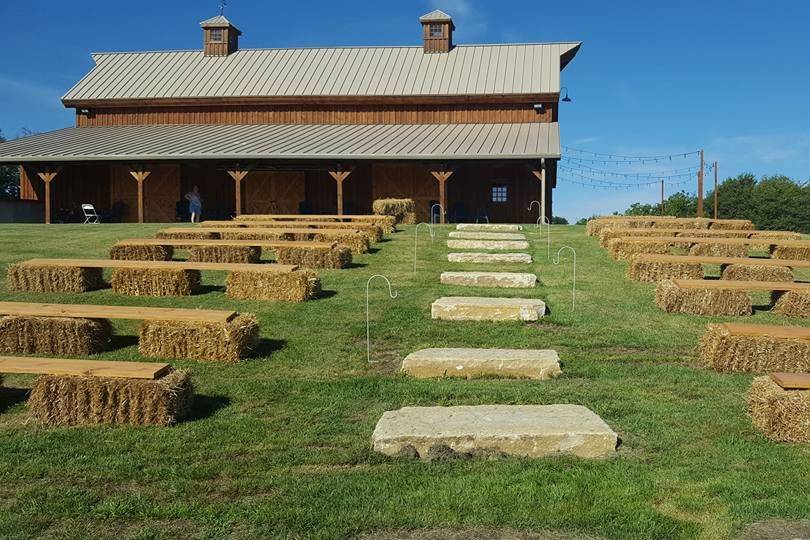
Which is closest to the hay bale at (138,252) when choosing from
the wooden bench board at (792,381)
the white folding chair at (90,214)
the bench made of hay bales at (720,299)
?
the bench made of hay bales at (720,299)

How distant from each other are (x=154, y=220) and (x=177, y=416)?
25.3 m

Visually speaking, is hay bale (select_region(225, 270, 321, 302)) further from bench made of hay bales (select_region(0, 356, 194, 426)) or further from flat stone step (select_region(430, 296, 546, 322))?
bench made of hay bales (select_region(0, 356, 194, 426))

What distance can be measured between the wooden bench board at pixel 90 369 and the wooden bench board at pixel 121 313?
161cm

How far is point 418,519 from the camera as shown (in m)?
4.32

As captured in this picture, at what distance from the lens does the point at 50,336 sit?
854 centimetres

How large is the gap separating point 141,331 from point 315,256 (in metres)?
5.83

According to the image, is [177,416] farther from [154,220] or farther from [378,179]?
[154,220]

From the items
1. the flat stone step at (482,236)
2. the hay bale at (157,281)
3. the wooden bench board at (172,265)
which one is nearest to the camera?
the wooden bench board at (172,265)

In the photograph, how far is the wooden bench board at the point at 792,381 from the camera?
575 cm

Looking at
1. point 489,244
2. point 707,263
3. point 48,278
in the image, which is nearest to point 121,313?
point 48,278

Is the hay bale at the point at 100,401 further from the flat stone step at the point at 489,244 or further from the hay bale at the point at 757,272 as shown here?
the flat stone step at the point at 489,244

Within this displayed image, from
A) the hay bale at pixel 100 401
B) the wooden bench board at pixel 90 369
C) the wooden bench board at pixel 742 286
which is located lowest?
the hay bale at pixel 100 401

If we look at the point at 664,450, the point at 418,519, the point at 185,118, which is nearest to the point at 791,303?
the point at 664,450

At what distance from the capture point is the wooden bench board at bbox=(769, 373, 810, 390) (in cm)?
575
